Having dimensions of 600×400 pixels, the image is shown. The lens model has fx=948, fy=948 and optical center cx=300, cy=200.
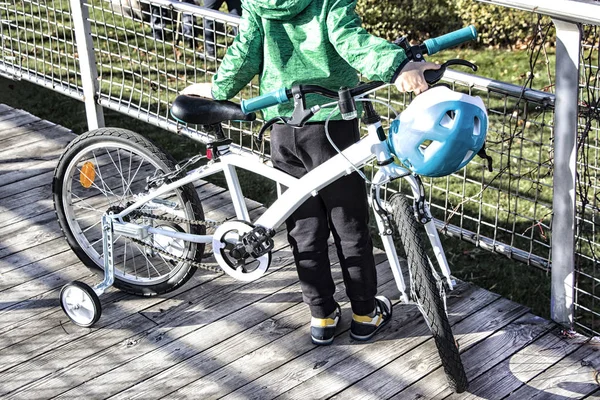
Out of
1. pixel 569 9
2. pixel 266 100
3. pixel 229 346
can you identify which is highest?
pixel 569 9

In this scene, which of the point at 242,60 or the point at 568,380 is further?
the point at 568,380

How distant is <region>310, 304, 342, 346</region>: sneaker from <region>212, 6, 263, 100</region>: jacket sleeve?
3.21ft

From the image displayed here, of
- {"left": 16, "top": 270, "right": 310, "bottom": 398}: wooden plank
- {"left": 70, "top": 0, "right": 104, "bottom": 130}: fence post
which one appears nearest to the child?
{"left": 16, "top": 270, "right": 310, "bottom": 398}: wooden plank

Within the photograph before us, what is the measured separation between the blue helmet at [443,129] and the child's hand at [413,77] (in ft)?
0.16

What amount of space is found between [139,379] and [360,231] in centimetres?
101

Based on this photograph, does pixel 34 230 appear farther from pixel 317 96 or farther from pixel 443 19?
pixel 443 19

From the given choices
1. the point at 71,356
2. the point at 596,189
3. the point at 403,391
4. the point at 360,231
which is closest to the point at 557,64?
the point at 596,189

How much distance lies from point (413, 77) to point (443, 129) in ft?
0.61

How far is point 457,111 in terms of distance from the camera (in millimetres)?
2906

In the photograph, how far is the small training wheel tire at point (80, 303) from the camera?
3887mm

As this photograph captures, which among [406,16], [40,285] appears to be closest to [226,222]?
[40,285]

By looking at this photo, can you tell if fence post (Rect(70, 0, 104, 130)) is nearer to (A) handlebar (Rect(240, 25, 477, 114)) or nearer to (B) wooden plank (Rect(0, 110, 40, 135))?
(B) wooden plank (Rect(0, 110, 40, 135))

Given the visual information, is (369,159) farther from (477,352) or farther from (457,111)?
(477,352)

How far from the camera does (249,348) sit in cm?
378
